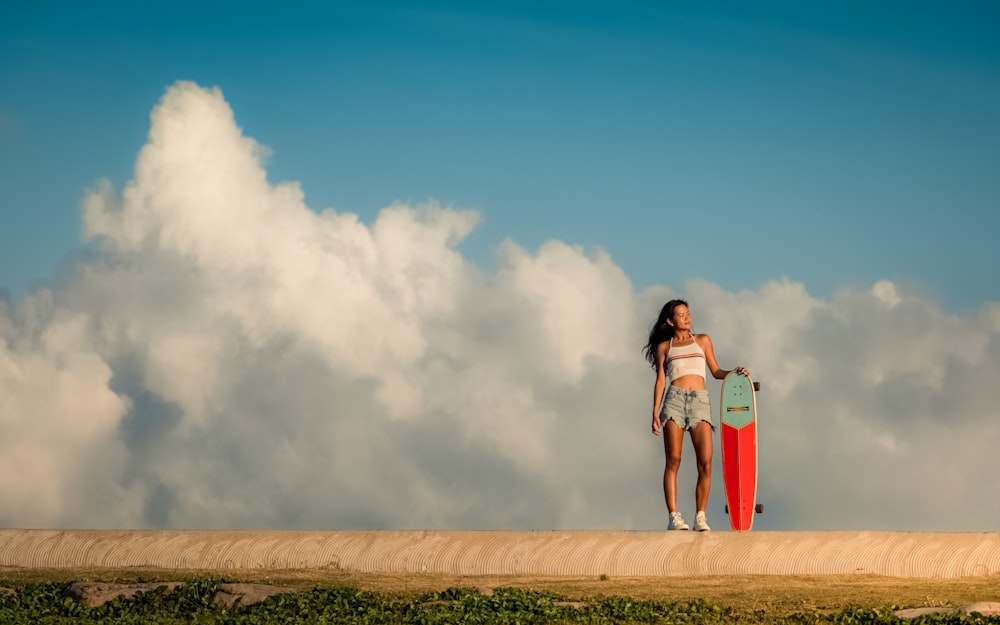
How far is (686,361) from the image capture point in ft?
45.0

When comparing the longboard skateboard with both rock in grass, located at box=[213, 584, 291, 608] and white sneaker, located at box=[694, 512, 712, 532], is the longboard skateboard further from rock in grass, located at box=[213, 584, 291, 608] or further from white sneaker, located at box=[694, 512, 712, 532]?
rock in grass, located at box=[213, 584, 291, 608]

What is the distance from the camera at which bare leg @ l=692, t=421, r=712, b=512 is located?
13609mm

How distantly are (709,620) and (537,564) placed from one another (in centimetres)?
310

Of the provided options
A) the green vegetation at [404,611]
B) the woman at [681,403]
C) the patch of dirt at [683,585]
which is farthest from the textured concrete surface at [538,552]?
the green vegetation at [404,611]

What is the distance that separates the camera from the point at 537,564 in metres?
13.1

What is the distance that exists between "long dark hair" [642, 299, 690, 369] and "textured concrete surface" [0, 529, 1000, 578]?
2186mm

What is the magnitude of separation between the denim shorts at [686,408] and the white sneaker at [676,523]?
38.0 inches

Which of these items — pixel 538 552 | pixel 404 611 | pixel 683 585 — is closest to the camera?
pixel 404 611

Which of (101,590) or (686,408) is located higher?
(686,408)

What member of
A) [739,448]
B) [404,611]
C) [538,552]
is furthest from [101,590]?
[739,448]

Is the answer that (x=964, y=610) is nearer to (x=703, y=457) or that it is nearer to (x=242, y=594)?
(x=703, y=457)

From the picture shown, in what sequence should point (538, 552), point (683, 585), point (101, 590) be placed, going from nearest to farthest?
point (101, 590)
point (683, 585)
point (538, 552)

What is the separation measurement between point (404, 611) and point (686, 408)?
14.5ft

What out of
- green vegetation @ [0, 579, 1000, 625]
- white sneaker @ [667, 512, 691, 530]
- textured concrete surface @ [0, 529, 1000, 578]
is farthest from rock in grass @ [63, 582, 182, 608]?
white sneaker @ [667, 512, 691, 530]
